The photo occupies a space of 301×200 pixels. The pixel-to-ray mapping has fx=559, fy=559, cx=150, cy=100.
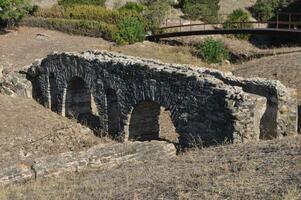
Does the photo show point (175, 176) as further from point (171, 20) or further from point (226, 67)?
point (171, 20)

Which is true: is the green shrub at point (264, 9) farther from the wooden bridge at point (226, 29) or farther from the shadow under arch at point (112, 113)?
the shadow under arch at point (112, 113)

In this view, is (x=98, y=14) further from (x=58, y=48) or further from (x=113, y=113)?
(x=113, y=113)

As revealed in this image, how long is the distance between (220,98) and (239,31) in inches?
602

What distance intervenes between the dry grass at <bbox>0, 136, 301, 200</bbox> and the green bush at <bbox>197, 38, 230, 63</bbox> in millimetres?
16251

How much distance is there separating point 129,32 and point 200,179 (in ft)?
71.6

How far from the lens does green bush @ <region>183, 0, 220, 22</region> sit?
36.1 meters

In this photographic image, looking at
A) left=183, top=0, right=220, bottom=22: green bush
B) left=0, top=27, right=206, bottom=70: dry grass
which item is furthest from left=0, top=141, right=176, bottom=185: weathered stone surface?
left=183, top=0, right=220, bottom=22: green bush

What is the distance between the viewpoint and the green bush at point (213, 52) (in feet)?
88.6

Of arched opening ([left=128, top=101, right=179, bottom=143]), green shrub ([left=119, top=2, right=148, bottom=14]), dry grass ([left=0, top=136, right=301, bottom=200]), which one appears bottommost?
arched opening ([left=128, top=101, right=179, bottom=143])

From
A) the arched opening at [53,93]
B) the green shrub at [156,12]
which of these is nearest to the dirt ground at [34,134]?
the arched opening at [53,93]

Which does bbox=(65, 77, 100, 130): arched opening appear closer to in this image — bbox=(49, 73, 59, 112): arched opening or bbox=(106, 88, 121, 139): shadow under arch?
bbox=(49, 73, 59, 112): arched opening

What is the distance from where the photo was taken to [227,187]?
771cm

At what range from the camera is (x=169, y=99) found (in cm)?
1366

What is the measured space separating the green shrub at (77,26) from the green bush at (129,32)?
22.8 inches
